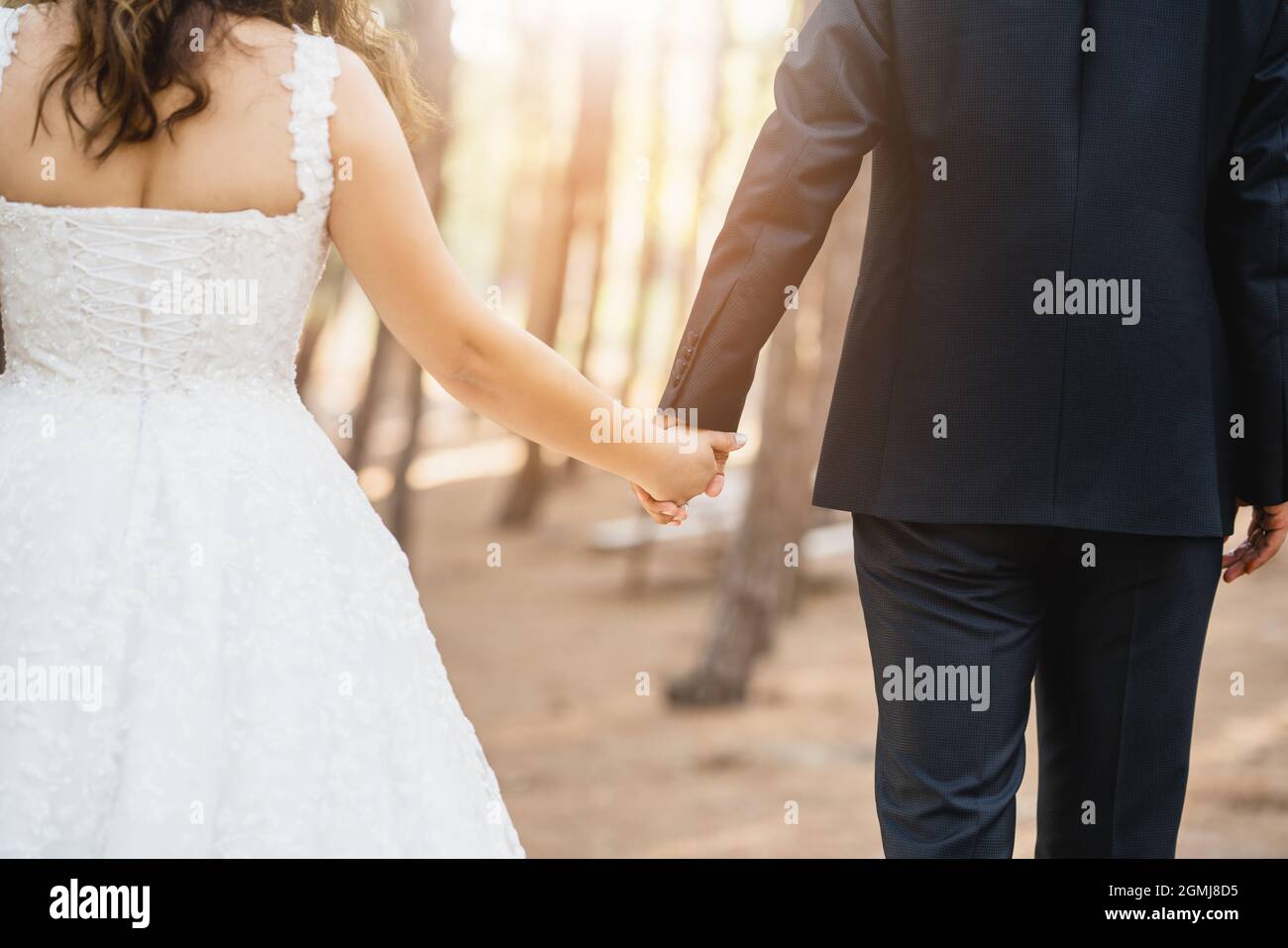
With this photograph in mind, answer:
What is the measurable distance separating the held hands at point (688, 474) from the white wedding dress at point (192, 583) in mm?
871

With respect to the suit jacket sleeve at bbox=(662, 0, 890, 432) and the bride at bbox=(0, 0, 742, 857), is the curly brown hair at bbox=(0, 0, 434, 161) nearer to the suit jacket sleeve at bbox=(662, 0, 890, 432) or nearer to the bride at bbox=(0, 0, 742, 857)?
the bride at bbox=(0, 0, 742, 857)

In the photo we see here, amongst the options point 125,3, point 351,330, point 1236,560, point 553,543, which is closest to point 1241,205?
point 1236,560

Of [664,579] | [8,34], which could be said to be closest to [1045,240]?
[8,34]

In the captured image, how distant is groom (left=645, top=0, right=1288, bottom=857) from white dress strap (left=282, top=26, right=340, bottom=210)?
880 mm

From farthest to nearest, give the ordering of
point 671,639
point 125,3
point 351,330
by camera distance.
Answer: point 351,330 → point 671,639 → point 125,3

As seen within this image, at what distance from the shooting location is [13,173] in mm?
2092

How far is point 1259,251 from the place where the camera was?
8.47 feet

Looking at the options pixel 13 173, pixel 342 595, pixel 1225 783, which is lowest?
pixel 1225 783

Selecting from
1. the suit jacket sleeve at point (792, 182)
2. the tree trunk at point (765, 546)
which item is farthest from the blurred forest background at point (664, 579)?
the suit jacket sleeve at point (792, 182)

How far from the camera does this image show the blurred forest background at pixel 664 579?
6.62 metres

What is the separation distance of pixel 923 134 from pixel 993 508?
73 centimetres

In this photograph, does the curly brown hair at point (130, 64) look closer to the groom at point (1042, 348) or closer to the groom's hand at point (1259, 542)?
the groom at point (1042, 348)

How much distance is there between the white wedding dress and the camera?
203cm
